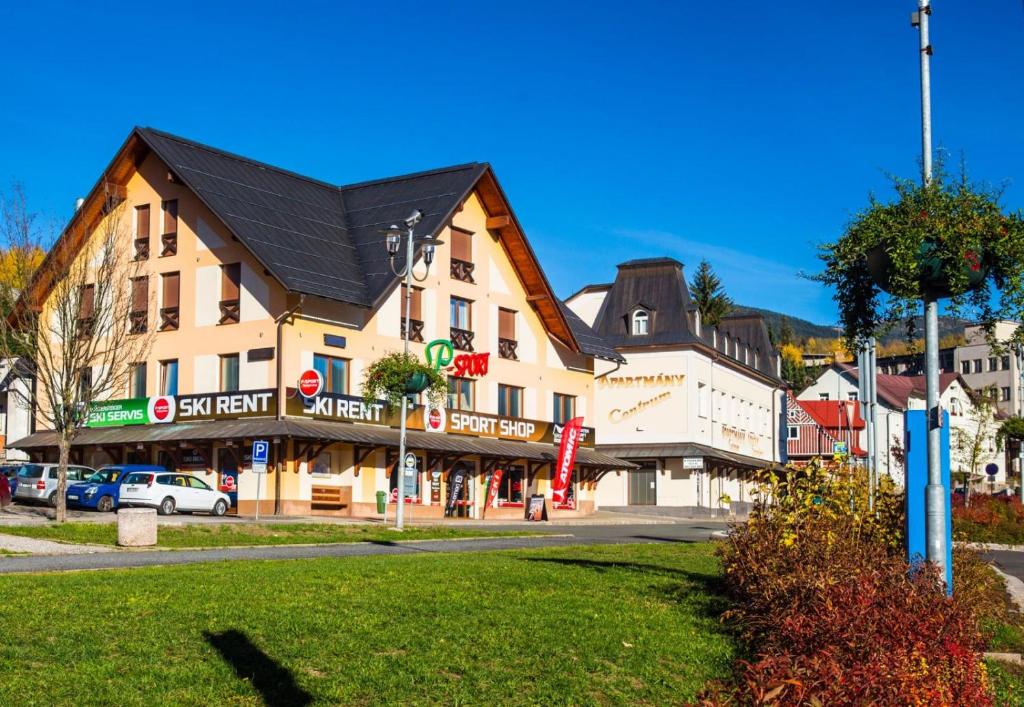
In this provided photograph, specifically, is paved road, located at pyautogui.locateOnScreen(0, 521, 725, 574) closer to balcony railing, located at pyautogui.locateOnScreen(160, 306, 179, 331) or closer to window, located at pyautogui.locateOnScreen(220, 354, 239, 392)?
window, located at pyautogui.locateOnScreen(220, 354, 239, 392)

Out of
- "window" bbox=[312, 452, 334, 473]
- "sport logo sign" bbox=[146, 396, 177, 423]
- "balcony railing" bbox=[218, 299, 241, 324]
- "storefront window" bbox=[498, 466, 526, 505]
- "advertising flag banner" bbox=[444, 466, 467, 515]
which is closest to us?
"window" bbox=[312, 452, 334, 473]

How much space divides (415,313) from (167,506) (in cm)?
1352

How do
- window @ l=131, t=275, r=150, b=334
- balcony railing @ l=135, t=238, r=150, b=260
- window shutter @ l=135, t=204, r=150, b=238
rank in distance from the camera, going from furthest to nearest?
window shutter @ l=135, t=204, r=150, b=238, balcony railing @ l=135, t=238, r=150, b=260, window @ l=131, t=275, r=150, b=334

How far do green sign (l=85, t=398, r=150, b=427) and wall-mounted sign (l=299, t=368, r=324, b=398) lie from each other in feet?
22.6

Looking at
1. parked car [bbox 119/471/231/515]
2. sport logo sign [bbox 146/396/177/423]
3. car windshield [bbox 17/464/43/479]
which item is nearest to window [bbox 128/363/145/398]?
sport logo sign [bbox 146/396/177/423]

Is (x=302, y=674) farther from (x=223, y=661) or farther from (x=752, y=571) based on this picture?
(x=752, y=571)

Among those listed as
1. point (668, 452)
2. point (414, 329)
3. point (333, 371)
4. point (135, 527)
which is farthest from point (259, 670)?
point (668, 452)

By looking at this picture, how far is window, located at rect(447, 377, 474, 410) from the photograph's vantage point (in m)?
50.2

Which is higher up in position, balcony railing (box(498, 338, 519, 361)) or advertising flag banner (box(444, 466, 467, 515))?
balcony railing (box(498, 338, 519, 361))

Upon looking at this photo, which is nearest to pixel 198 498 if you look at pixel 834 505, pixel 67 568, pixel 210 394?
pixel 210 394

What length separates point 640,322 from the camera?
68500 mm

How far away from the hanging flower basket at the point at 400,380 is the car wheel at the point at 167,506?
285 inches

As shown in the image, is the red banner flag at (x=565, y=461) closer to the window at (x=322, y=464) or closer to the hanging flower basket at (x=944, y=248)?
the window at (x=322, y=464)

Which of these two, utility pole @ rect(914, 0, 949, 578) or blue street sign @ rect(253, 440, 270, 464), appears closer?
utility pole @ rect(914, 0, 949, 578)
